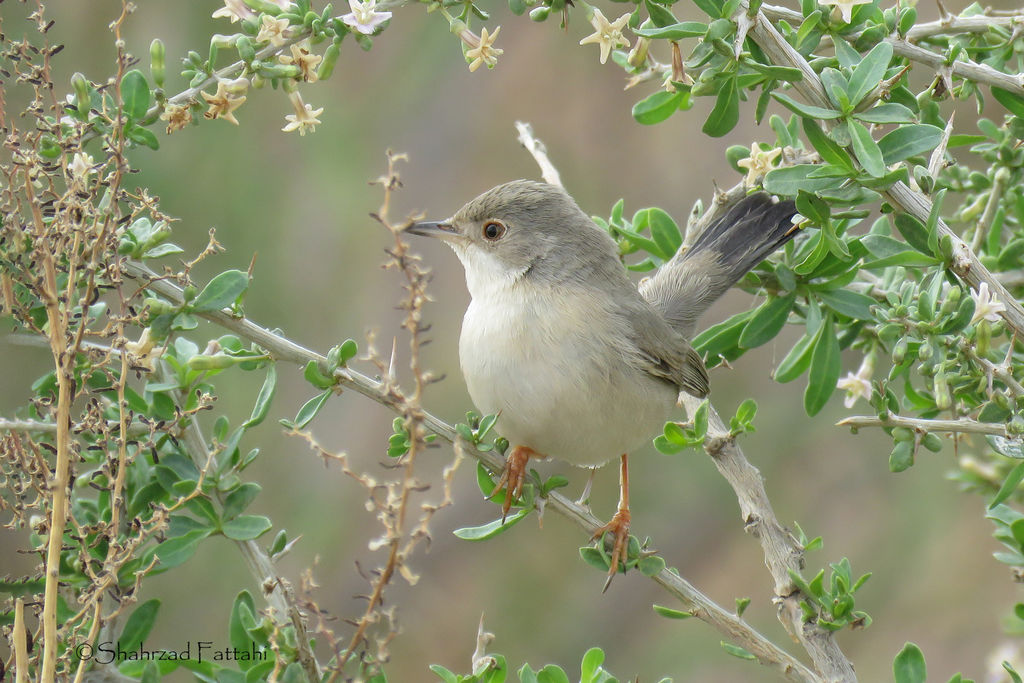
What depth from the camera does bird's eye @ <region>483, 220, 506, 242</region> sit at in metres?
3.93

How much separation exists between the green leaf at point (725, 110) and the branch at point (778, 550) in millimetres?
750

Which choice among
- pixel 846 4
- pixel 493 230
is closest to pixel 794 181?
pixel 846 4

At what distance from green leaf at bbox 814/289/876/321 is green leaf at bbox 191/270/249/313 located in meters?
1.67

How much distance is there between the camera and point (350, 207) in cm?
797

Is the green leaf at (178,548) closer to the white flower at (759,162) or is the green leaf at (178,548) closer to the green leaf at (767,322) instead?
the green leaf at (767,322)

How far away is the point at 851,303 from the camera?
3.04 meters

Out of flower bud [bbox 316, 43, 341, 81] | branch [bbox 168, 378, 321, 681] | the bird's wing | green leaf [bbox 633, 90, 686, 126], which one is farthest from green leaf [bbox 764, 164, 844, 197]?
branch [bbox 168, 378, 321, 681]

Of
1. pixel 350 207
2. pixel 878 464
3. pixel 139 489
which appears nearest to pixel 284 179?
pixel 350 207

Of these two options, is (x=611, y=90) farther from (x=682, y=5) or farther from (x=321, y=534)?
(x=321, y=534)

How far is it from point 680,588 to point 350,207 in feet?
18.9

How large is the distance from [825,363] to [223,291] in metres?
1.73

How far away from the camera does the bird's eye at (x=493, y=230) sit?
3930 millimetres

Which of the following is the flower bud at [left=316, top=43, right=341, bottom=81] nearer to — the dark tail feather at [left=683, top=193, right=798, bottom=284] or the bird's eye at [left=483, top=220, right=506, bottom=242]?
the bird's eye at [left=483, top=220, right=506, bottom=242]

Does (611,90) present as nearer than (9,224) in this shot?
No
